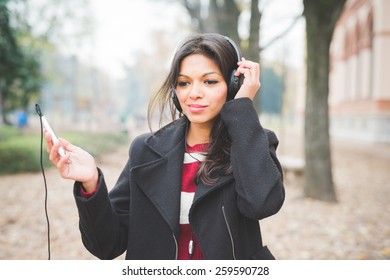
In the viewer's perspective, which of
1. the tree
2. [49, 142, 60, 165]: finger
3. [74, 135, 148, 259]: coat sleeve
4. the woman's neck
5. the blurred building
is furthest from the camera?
the blurred building

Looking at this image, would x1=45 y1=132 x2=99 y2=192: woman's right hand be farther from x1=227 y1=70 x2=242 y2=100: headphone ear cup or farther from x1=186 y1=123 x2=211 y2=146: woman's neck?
x1=227 y1=70 x2=242 y2=100: headphone ear cup

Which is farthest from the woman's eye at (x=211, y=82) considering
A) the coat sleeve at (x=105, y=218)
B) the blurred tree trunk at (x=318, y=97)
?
the blurred tree trunk at (x=318, y=97)

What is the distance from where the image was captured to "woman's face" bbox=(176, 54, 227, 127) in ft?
5.07

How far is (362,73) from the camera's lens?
16.6 meters

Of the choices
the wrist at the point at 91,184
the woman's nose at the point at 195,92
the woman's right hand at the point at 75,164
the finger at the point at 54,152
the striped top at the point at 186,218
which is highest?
the woman's nose at the point at 195,92

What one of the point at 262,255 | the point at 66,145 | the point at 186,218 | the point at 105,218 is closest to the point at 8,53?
the point at 66,145

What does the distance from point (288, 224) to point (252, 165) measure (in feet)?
13.7

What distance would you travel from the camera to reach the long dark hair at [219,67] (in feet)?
5.07

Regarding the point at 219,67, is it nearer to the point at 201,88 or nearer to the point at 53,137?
the point at 201,88

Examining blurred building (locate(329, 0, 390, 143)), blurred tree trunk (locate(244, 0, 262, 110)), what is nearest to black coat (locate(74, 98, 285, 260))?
blurred tree trunk (locate(244, 0, 262, 110))

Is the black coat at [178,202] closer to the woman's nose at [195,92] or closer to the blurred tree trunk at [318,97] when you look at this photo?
the woman's nose at [195,92]

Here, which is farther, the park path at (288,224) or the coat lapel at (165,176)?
the park path at (288,224)

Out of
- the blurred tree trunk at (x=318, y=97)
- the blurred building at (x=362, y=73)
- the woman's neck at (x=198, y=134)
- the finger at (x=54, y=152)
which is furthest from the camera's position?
the blurred building at (x=362, y=73)

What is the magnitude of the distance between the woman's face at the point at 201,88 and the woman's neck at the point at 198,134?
84 mm
